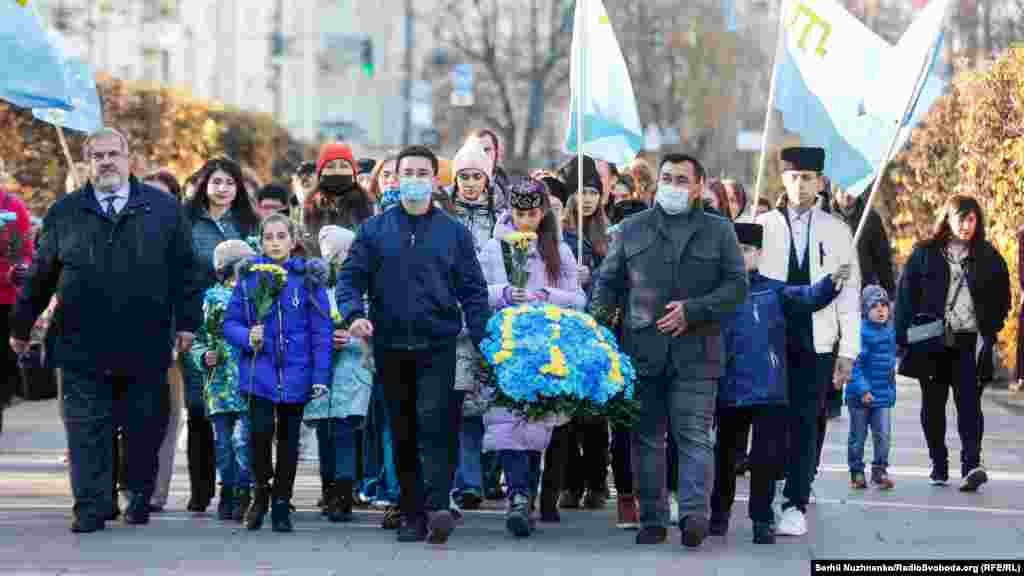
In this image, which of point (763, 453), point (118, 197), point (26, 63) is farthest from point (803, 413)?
point (26, 63)

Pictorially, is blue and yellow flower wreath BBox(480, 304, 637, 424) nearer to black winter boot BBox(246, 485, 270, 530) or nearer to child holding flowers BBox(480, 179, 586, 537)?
child holding flowers BBox(480, 179, 586, 537)

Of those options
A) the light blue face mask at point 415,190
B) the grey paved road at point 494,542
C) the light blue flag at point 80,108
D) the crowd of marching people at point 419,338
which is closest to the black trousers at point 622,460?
the crowd of marching people at point 419,338

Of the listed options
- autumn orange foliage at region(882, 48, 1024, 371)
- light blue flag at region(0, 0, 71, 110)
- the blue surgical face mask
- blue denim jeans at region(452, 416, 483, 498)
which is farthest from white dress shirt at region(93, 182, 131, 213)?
autumn orange foliage at region(882, 48, 1024, 371)

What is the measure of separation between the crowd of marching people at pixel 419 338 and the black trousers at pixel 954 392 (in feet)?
7.31

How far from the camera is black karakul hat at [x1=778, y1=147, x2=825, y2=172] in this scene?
12391 mm

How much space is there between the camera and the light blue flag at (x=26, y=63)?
42.3 feet

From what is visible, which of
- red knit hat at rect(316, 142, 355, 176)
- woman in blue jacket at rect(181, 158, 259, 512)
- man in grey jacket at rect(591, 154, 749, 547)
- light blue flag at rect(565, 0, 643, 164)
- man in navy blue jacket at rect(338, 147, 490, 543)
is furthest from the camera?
light blue flag at rect(565, 0, 643, 164)

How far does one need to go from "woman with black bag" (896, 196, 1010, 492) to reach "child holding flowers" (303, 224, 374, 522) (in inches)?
152

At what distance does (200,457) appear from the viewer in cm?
1337

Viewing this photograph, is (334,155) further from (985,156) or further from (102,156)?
(985,156)

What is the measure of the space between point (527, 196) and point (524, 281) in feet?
1.46

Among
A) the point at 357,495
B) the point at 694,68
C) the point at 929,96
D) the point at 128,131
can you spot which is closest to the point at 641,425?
the point at 357,495

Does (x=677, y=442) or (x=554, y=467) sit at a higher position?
(x=677, y=442)

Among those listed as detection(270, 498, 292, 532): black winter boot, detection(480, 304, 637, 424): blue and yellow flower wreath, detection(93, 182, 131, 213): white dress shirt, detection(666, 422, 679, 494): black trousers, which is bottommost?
detection(270, 498, 292, 532): black winter boot
